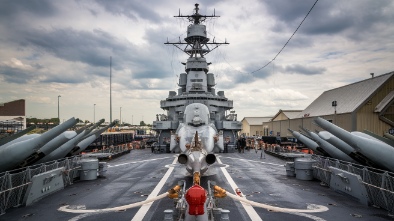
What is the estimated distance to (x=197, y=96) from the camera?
3472 cm

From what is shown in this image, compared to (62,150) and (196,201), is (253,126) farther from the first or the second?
(196,201)

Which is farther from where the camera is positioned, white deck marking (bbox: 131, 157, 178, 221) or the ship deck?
the ship deck

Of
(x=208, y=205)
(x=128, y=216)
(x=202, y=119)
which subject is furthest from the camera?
(x=202, y=119)

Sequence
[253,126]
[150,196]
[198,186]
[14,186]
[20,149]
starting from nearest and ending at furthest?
[198,186], [20,149], [14,186], [150,196], [253,126]

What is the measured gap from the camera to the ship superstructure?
33.7 metres

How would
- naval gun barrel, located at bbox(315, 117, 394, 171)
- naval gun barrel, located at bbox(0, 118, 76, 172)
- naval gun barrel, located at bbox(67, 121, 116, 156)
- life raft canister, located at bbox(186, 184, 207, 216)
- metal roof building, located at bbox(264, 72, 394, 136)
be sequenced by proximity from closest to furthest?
life raft canister, located at bbox(186, 184, 207, 216) < naval gun barrel, located at bbox(315, 117, 394, 171) < naval gun barrel, located at bbox(0, 118, 76, 172) < naval gun barrel, located at bbox(67, 121, 116, 156) < metal roof building, located at bbox(264, 72, 394, 136)

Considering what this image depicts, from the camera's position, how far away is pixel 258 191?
1206cm

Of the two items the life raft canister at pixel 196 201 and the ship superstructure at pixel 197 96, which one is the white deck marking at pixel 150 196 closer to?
the life raft canister at pixel 196 201

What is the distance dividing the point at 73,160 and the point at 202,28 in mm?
31072

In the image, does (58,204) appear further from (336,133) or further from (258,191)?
(336,133)

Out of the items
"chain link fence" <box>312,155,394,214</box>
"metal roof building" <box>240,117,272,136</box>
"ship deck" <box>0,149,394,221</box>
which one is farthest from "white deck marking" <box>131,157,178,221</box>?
"metal roof building" <box>240,117,272,136</box>

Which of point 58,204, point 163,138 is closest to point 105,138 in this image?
point 163,138

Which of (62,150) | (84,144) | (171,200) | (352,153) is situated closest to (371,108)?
(352,153)

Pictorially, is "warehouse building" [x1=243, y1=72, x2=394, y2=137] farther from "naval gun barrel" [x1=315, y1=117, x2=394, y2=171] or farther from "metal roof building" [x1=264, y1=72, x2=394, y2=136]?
"naval gun barrel" [x1=315, y1=117, x2=394, y2=171]
